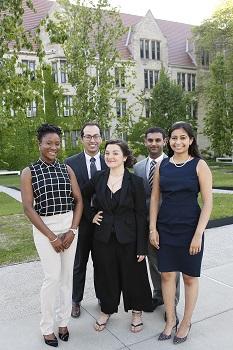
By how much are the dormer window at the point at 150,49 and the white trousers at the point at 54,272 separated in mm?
36227

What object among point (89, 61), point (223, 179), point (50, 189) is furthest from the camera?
point (223, 179)

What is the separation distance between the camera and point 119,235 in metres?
3.45

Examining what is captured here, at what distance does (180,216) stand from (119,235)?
62cm

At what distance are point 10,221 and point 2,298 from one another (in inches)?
203

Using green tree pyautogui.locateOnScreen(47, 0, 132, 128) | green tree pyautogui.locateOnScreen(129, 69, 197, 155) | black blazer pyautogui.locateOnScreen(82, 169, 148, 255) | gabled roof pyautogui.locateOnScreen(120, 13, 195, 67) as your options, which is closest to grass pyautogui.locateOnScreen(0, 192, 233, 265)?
black blazer pyautogui.locateOnScreen(82, 169, 148, 255)

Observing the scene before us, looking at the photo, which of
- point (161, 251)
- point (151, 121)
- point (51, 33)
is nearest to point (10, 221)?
point (51, 33)

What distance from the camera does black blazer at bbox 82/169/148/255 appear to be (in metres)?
3.45

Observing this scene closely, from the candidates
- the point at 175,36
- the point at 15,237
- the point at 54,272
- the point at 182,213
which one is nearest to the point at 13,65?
the point at 15,237

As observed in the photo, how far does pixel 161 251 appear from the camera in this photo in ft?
11.1

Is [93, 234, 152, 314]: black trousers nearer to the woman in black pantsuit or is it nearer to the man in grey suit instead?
the woman in black pantsuit

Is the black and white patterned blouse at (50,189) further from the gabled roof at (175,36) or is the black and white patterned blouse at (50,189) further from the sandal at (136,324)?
the gabled roof at (175,36)

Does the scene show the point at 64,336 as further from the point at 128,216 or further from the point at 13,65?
the point at 13,65

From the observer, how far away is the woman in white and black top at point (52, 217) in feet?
10.6

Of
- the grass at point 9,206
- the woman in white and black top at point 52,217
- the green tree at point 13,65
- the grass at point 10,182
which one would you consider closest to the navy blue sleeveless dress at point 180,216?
the woman in white and black top at point 52,217
